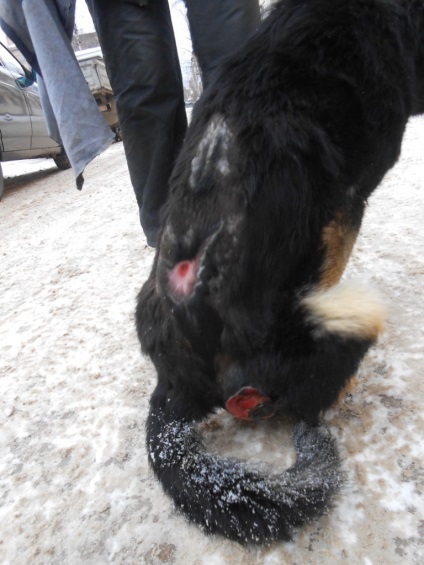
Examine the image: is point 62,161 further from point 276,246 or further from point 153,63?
point 276,246

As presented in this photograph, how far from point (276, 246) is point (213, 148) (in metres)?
0.36

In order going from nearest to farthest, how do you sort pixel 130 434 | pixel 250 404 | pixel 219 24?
pixel 250 404 → pixel 130 434 → pixel 219 24

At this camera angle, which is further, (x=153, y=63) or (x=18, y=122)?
(x=18, y=122)

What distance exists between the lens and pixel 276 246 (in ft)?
3.91

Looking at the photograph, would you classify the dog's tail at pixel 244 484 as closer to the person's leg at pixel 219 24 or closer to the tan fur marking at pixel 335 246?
the tan fur marking at pixel 335 246

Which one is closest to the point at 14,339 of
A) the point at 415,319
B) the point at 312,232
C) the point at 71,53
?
the point at 71,53

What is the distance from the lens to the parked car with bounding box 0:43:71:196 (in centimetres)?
615

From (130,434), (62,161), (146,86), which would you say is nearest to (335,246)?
(130,434)

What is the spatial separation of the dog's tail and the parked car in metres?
5.58

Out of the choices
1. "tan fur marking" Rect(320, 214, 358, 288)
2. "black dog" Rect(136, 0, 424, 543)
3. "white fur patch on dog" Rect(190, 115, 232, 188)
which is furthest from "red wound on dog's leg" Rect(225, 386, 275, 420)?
"white fur patch on dog" Rect(190, 115, 232, 188)

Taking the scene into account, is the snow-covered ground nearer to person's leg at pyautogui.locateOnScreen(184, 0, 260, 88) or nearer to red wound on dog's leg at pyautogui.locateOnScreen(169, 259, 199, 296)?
red wound on dog's leg at pyautogui.locateOnScreen(169, 259, 199, 296)

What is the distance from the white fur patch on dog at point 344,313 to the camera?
121 cm

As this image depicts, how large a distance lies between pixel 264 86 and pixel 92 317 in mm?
1653

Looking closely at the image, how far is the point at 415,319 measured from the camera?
1819 millimetres
